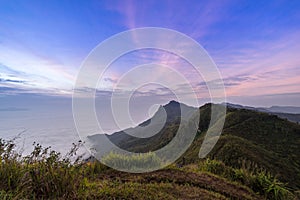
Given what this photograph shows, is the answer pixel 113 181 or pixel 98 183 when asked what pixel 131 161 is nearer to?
pixel 113 181

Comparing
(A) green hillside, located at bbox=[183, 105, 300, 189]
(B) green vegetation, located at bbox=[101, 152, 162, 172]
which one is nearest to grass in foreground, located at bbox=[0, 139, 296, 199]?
(B) green vegetation, located at bbox=[101, 152, 162, 172]

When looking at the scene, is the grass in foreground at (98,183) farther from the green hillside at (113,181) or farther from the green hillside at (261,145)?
the green hillside at (261,145)

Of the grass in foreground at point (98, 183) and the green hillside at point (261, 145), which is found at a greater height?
the grass in foreground at point (98, 183)

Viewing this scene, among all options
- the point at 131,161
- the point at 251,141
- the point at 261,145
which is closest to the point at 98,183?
the point at 131,161

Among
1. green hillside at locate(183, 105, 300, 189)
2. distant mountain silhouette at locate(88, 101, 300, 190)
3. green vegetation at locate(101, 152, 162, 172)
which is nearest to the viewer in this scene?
green vegetation at locate(101, 152, 162, 172)

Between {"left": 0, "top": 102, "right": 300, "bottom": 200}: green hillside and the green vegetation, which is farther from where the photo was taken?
the green vegetation

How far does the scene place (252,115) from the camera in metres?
39.8

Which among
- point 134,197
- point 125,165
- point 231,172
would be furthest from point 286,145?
point 134,197

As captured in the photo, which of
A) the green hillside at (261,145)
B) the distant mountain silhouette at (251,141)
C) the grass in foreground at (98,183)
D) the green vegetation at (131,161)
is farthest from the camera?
the green hillside at (261,145)

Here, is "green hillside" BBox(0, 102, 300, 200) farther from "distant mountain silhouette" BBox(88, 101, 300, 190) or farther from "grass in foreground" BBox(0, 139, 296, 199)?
"distant mountain silhouette" BBox(88, 101, 300, 190)

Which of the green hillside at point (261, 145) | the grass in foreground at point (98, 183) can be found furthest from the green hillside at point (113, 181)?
the green hillside at point (261, 145)

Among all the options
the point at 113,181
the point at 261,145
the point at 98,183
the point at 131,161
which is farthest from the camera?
the point at 261,145

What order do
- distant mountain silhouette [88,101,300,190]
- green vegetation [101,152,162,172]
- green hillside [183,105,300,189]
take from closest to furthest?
Result: green vegetation [101,152,162,172]
distant mountain silhouette [88,101,300,190]
green hillside [183,105,300,189]

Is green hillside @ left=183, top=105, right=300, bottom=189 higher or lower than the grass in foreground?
lower
